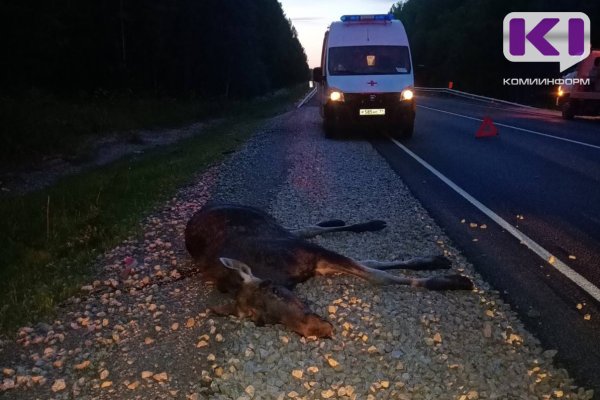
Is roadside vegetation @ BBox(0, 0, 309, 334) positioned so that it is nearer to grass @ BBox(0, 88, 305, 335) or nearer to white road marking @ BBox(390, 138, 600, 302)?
grass @ BBox(0, 88, 305, 335)

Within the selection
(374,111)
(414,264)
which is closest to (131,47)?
(374,111)

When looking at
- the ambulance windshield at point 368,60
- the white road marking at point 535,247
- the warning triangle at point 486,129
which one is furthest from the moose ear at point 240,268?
the warning triangle at point 486,129

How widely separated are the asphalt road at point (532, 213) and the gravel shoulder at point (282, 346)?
0.25 metres

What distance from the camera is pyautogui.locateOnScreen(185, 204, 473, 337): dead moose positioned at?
13.8ft

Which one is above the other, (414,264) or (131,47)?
(131,47)

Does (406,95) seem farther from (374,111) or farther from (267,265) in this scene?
(267,265)

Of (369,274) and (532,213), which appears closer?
(369,274)

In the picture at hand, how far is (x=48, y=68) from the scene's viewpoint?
30.0 m

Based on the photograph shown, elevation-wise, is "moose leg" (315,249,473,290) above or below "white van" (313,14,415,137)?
below

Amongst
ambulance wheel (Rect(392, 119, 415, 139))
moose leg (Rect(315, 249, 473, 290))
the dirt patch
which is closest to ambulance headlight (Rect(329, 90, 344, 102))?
ambulance wheel (Rect(392, 119, 415, 139))

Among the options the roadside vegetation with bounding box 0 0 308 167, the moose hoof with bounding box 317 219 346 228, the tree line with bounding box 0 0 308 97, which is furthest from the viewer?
the tree line with bounding box 0 0 308 97

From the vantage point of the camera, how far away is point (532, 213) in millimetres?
7812

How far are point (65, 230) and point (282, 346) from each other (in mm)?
4957

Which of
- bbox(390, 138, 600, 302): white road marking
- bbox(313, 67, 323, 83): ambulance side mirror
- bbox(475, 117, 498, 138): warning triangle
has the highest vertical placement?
bbox(313, 67, 323, 83): ambulance side mirror
